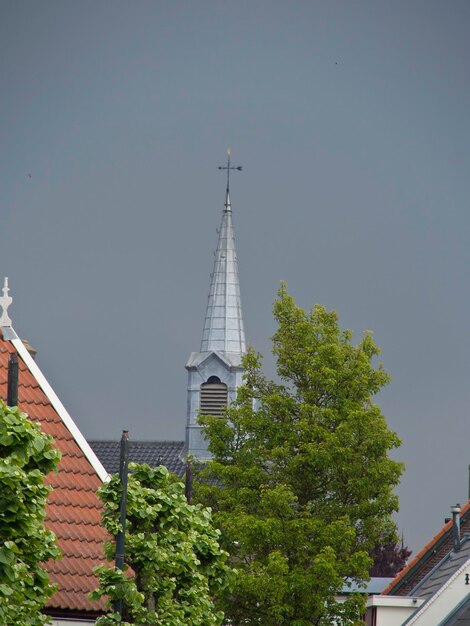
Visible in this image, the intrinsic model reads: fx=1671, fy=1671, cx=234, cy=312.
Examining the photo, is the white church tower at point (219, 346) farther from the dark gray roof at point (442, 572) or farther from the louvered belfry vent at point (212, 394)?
the dark gray roof at point (442, 572)

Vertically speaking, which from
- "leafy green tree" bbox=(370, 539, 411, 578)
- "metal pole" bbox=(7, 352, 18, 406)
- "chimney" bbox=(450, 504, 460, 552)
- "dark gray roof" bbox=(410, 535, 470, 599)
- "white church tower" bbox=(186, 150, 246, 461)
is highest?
"white church tower" bbox=(186, 150, 246, 461)

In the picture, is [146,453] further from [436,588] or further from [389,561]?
[436,588]

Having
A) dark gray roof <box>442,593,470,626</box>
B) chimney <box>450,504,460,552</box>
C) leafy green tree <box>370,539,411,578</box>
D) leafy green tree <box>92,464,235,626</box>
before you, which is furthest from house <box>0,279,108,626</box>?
leafy green tree <box>370,539,411,578</box>

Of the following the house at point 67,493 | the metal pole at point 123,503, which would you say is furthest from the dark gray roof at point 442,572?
the metal pole at point 123,503

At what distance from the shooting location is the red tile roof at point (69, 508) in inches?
1039

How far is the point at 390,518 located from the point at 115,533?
1754 cm

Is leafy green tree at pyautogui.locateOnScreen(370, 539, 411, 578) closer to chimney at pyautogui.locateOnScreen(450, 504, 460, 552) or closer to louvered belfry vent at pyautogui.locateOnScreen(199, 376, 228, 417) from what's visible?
louvered belfry vent at pyautogui.locateOnScreen(199, 376, 228, 417)

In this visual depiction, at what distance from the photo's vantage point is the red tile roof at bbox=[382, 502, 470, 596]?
4725cm

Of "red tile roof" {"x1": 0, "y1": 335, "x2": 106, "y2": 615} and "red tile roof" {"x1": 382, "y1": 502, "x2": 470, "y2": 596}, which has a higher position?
"red tile roof" {"x1": 382, "y1": 502, "x2": 470, "y2": 596}

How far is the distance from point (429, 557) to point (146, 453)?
176 feet

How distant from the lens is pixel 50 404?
2881 centimetres

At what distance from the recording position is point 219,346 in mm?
112875

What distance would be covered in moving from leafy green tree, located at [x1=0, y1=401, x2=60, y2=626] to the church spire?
90.7m

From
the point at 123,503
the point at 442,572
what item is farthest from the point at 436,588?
the point at 123,503
